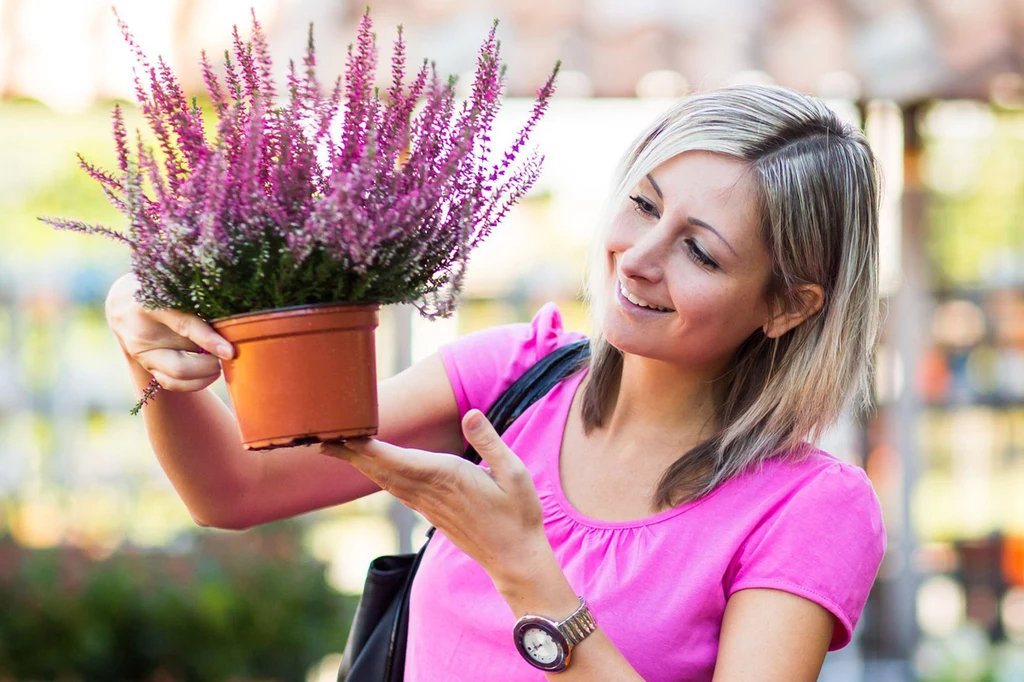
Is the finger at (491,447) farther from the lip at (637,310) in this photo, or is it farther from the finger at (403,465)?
the lip at (637,310)

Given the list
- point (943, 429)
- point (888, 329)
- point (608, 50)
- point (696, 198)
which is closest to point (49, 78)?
point (608, 50)

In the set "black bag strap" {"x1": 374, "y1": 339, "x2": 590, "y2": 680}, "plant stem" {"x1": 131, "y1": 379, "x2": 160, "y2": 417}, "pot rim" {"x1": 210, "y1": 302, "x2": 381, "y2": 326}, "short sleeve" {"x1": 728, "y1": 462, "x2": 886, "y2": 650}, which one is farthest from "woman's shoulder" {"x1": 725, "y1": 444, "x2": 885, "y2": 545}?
"plant stem" {"x1": 131, "y1": 379, "x2": 160, "y2": 417}

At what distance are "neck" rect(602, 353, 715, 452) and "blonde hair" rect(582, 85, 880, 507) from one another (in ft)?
0.11

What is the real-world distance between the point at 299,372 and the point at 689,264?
1.77 feet

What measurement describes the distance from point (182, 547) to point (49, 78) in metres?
1.88

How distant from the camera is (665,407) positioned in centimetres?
162

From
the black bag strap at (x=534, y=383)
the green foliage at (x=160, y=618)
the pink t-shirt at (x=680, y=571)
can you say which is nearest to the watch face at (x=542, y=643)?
the pink t-shirt at (x=680, y=571)

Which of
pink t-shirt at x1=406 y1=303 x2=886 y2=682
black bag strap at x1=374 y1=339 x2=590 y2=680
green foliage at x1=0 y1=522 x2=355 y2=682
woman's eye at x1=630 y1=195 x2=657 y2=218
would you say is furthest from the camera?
green foliage at x1=0 y1=522 x2=355 y2=682

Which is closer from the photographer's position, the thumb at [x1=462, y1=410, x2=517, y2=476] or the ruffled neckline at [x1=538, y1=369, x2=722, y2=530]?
the thumb at [x1=462, y1=410, x2=517, y2=476]

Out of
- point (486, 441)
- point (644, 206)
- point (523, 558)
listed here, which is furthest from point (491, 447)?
point (644, 206)

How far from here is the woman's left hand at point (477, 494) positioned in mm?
1237

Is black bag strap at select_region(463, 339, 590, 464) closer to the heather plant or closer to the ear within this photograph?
the ear

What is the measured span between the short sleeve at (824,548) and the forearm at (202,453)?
67cm

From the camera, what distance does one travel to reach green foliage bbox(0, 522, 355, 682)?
369cm
